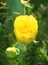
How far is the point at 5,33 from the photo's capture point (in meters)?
1.61

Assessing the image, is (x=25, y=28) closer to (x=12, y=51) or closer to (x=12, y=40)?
(x=12, y=51)

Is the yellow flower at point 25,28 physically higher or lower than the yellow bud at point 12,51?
higher

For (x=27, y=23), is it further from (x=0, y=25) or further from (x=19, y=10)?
(x=0, y=25)

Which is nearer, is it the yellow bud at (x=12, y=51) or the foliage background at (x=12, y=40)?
the yellow bud at (x=12, y=51)

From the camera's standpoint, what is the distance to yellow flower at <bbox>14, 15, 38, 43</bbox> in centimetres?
131

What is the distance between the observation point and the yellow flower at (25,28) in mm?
1307

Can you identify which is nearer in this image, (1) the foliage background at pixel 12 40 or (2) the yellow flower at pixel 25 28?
(2) the yellow flower at pixel 25 28

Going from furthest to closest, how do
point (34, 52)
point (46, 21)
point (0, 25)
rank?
point (46, 21) < point (34, 52) < point (0, 25)

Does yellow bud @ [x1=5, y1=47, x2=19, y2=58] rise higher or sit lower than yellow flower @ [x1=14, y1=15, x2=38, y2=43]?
lower

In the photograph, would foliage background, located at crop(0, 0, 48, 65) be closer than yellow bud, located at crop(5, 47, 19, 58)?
No

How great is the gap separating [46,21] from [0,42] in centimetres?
67

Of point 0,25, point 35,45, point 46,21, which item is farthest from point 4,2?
point 46,21

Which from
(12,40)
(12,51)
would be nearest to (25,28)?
(12,51)

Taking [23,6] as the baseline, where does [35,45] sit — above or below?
below
